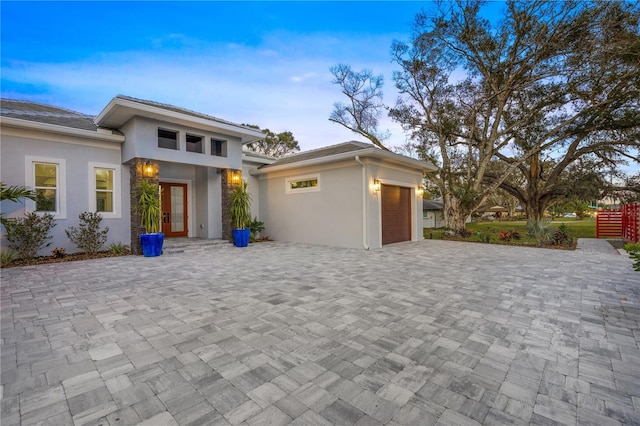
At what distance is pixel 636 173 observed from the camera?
14453mm

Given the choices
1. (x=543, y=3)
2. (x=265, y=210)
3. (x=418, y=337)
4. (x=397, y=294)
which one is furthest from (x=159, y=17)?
(x=543, y=3)

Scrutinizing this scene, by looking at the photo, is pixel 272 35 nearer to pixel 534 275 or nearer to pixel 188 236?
pixel 188 236

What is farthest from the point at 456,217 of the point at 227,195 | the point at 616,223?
the point at 227,195

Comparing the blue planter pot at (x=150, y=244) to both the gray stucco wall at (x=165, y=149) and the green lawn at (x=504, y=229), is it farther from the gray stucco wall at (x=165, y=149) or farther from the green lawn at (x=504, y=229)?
the green lawn at (x=504, y=229)

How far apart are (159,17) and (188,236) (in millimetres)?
7349

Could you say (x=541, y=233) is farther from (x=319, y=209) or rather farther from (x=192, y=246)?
(x=192, y=246)

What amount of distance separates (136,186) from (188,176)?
309 centimetres

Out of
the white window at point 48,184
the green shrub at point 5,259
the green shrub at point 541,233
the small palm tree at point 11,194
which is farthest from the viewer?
the green shrub at point 541,233

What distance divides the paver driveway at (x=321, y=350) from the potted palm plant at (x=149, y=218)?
2487 millimetres

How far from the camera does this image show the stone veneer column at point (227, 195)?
9594mm

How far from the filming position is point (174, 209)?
34.1 feet

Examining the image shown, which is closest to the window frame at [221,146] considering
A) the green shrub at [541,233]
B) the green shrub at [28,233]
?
the green shrub at [28,233]

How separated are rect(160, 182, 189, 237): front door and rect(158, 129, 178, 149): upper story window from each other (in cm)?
175

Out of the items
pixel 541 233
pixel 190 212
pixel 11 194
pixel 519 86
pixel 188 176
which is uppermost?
pixel 519 86
